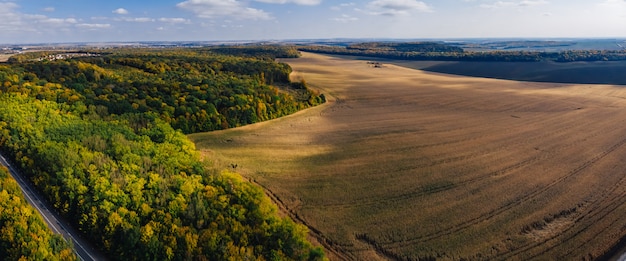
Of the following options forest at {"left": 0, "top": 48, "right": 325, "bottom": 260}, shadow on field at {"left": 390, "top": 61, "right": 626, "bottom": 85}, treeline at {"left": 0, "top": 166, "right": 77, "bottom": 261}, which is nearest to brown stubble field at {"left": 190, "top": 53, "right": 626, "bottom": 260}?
forest at {"left": 0, "top": 48, "right": 325, "bottom": 260}

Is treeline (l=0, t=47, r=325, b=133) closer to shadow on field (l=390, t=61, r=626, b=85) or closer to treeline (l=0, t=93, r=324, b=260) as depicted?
Answer: treeline (l=0, t=93, r=324, b=260)

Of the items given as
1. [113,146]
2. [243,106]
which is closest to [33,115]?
[113,146]

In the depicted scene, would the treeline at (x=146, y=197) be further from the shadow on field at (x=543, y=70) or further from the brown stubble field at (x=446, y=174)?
the shadow on field at (x=543, y=70)

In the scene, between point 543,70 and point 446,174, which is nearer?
point 446,174

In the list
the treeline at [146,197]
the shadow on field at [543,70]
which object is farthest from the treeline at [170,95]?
the shadow on field at [543,70]

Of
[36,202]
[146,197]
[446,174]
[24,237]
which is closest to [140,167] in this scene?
[146,197]

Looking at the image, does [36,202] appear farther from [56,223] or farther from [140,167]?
[140,167]
